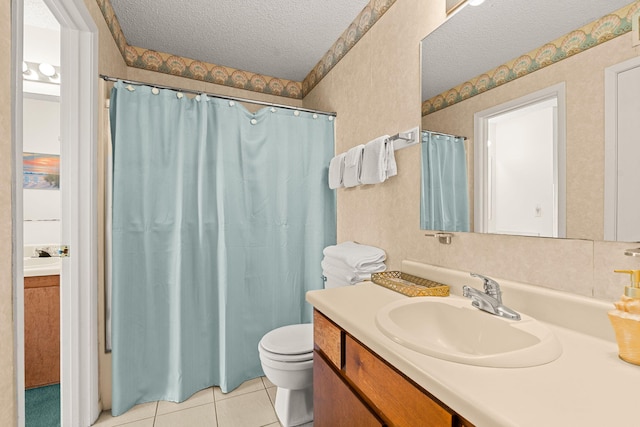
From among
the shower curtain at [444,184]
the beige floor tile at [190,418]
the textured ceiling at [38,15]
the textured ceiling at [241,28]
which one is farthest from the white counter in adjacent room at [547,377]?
the textured ceiling at [38,15]

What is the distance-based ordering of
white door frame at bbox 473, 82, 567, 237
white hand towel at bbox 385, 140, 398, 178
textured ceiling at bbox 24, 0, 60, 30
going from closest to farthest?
1. white door frame at bbox 473, 82, 567, 237
2. white hand towel at bbox 385, 140, 398, 178
3. textured ceiling at bbox 24, 0, 60, 30

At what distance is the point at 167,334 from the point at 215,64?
6.90 ft

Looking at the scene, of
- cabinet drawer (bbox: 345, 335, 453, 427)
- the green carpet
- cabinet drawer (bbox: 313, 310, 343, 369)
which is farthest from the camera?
the green carpet

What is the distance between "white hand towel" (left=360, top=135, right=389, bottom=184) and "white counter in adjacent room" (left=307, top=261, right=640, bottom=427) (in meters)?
0.82

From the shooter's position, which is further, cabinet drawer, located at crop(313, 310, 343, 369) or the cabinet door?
cabinet drawer, located at crop(313, 310, 343, 369)

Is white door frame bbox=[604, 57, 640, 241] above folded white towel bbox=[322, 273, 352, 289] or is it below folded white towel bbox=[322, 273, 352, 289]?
above

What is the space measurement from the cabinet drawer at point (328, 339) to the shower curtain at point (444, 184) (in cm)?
64

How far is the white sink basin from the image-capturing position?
24.8 inches

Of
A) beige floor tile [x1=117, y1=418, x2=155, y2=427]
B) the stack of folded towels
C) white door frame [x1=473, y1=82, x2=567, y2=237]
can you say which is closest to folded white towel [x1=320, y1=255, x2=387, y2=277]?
the stack of folded towels

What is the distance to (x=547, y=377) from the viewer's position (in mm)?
Answer: 573

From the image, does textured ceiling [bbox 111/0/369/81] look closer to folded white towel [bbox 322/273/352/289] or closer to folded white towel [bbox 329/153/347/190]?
folded white towel [bbox 329/153/347/190]

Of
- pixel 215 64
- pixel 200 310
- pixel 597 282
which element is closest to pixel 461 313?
pixel 597 282

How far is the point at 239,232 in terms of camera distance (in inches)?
77.1

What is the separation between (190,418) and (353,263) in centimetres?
125
